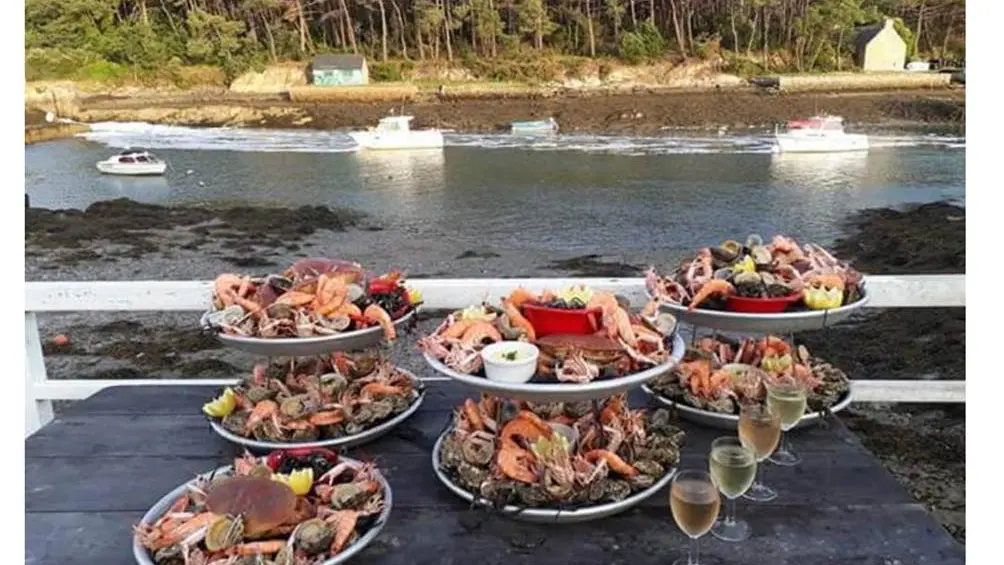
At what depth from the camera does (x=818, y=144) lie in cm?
3566

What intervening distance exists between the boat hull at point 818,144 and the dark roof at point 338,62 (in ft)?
98.4

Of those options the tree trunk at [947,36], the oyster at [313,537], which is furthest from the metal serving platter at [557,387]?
the tree trunk at [947,36]

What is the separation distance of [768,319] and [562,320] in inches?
27.6

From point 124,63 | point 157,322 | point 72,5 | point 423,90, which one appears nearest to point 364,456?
point 157,322

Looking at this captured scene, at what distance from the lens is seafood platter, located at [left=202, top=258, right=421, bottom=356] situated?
2076 millimetres

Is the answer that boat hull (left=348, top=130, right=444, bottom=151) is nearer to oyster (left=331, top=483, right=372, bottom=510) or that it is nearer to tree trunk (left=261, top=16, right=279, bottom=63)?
tree trunk (left=261, top=16, right=279, bottom=63)

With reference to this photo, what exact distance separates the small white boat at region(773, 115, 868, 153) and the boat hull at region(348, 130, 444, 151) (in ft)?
57.2

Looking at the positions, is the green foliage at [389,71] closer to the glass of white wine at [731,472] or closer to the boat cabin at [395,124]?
the boat cabin at [395,124]

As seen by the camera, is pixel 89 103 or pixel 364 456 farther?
pixel 89 103

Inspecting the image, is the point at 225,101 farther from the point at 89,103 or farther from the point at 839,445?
the point at 839,445

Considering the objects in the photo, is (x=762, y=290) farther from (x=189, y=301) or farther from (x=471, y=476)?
(x=189, y=301)

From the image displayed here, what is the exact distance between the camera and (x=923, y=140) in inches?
1487

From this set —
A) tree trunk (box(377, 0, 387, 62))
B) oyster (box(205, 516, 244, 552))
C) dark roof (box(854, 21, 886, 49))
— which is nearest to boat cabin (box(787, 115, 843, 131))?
dark roof (box(854, 21, 886, 49))
